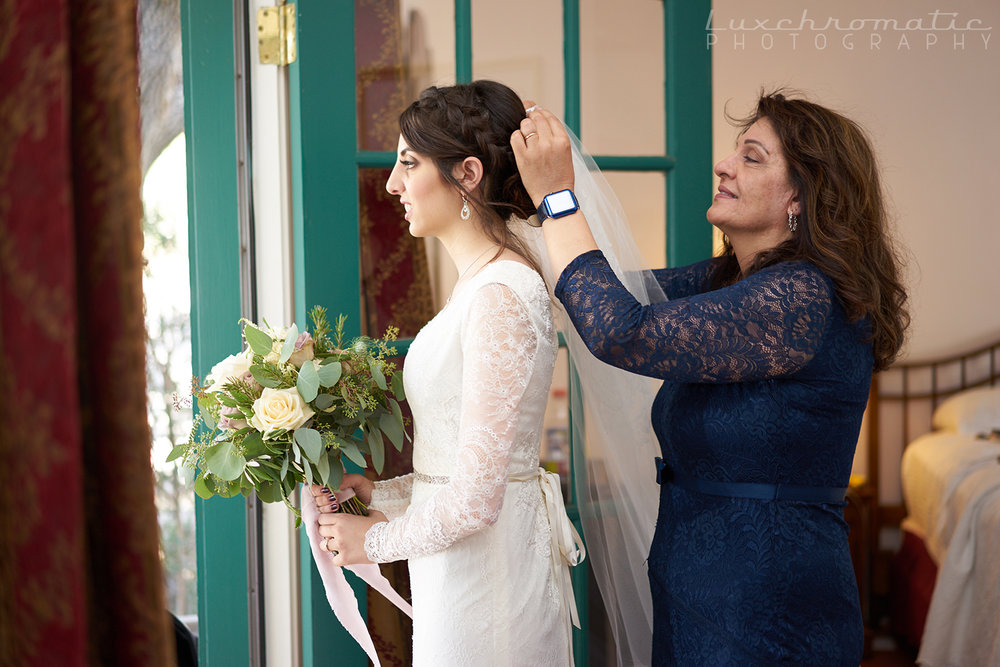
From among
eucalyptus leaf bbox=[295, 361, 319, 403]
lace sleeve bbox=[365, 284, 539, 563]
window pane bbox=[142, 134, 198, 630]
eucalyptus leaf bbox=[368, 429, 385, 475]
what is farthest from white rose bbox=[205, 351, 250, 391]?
window pane bbox=[142, 134, 198, 630]

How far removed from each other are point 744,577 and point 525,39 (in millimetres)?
1286

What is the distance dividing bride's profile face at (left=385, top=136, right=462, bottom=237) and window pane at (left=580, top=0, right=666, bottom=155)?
625 mm

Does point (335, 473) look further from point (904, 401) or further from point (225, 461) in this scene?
point (904, 401)

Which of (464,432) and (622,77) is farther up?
(622,77)

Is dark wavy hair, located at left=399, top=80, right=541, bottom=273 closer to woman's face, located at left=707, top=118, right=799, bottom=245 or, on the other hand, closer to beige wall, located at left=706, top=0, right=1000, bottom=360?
woman's face, located at left=707, top=118, right=799, bottom=245

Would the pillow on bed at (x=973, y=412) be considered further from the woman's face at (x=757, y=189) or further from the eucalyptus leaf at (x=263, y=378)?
the eucalyptus leaf at (x=263, y=378)

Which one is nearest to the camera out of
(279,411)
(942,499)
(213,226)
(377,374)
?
(279,411)

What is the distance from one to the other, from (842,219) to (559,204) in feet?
1.75

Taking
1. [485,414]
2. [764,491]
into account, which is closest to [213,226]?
[485,414]

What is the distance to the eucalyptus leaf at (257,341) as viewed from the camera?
1.33 metres

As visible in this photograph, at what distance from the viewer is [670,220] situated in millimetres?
2037

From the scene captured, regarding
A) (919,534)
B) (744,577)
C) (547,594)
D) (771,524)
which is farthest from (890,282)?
(919,534)

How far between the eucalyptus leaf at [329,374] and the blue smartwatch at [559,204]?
45 cm

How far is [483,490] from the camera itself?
1263 millimetres
